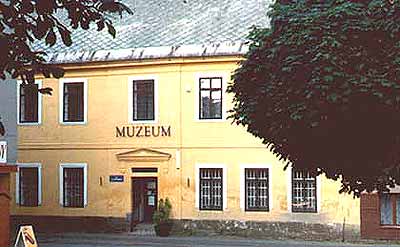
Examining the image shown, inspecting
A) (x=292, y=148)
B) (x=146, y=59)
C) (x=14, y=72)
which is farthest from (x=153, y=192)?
(x=14, y=72)

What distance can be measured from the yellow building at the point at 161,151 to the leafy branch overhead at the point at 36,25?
26007mm

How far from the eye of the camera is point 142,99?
33.4m

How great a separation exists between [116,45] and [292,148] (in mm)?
20928

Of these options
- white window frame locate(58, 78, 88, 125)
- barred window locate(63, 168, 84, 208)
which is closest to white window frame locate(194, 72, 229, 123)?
white window frame locate(58, 78, 88, 125)

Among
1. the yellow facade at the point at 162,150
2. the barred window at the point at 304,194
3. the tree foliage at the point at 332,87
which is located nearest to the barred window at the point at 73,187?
the yellow facade at the point at 162,150

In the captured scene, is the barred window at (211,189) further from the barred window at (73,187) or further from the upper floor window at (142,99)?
the barred window at (73,187)

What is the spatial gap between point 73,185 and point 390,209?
13.0 m

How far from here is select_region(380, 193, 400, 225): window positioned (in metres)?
29.6

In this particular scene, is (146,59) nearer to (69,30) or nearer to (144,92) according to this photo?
(144,92)

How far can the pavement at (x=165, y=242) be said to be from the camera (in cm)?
2834

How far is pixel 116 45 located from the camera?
113 ft

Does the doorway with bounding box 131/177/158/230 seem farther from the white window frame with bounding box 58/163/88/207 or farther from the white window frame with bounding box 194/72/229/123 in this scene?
the white window frame with bounding box 194/72/229/123

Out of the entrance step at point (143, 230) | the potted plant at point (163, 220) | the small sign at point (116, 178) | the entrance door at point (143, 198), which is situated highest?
the small sign at point (116, 178)

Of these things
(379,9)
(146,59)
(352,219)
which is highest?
(146,59)
